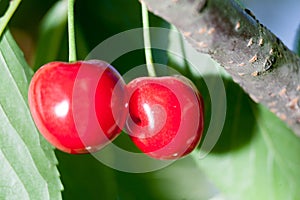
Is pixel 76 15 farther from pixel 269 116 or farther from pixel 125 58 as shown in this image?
pixel 269 116

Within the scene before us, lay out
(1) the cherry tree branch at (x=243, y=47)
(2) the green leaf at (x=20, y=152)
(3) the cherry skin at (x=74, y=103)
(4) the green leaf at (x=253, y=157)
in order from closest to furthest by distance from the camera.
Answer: (1) the cherry tree branch at (x=243, y=47) → (3) the cherry skin at (x=74, y=103) → (2) the green leaf at (x=20, y=152) → (4) the green leaf at (x=253, y=157)

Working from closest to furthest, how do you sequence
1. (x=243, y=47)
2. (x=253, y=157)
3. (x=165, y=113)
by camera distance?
(x=243, y=47) < (x=165, y=113) < (x=253, y=157)

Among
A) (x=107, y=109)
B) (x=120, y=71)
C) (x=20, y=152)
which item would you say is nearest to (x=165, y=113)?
(x=107, y=109)

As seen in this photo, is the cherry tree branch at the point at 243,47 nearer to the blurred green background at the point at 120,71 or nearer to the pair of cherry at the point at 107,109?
the pair of cherry at the point at 107,109

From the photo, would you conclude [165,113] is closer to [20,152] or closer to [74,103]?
[74,103]

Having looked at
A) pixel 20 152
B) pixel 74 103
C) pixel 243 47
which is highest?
pixel 243 47

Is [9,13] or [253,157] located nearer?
[9,13]

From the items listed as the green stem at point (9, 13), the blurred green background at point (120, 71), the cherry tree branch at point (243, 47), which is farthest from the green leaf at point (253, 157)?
the green stem at point (9, 13)
